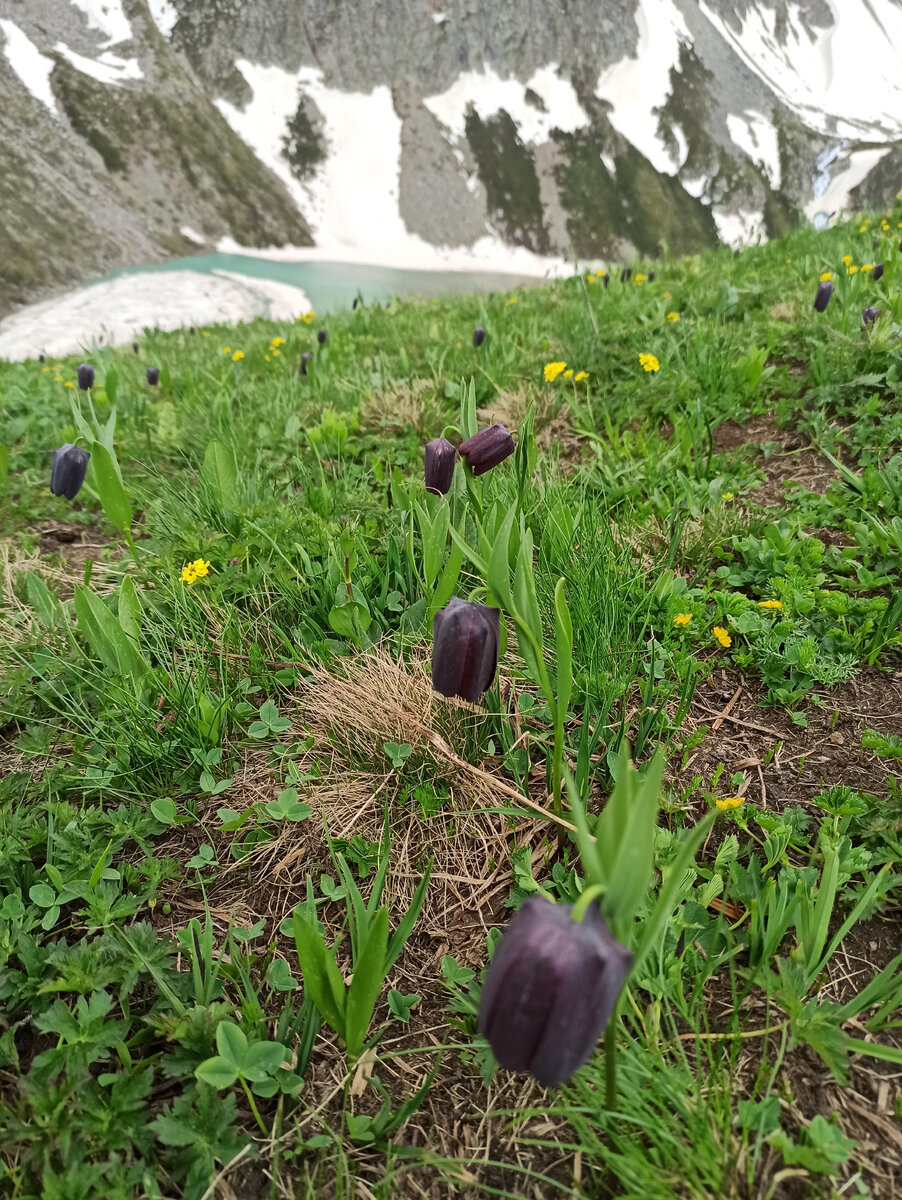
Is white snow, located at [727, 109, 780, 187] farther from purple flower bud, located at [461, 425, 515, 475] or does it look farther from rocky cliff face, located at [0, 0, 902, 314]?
purple flower bud, located at [461, 425, 515, 475]

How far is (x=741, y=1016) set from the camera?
1.05 m

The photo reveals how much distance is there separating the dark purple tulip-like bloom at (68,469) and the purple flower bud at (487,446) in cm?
130

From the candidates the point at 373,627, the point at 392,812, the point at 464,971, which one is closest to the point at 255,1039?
the point at 464,971

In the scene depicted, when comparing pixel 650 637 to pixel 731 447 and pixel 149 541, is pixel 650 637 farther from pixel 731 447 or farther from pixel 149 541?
pixel 149 541

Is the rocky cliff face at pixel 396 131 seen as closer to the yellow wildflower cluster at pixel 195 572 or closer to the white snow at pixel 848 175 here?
the white snow at pixel 848 175

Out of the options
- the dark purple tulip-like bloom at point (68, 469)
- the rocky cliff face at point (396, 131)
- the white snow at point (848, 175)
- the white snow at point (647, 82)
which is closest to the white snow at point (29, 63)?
the rocky cliff face at point (396, 131)

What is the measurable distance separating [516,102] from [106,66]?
1798 inches

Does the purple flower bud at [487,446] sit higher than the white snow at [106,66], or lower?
lower

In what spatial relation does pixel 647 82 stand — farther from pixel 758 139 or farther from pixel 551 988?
pixel 551 988

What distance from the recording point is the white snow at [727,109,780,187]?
318 ft

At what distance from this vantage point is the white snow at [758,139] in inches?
3816

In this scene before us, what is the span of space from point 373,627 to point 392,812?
0.59m

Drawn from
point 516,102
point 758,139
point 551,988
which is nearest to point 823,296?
point 551,988

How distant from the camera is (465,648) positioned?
119 centimetres
